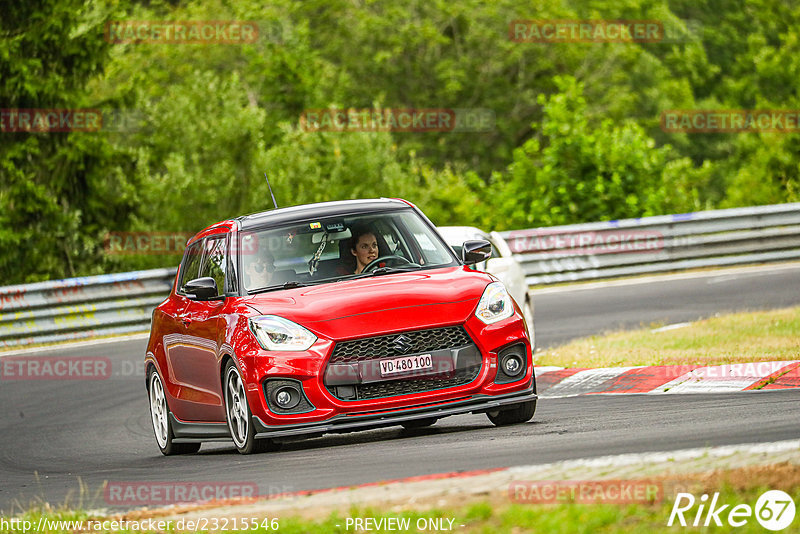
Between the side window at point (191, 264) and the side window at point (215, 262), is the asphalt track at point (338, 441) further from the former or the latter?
the side window at point (191, 264)

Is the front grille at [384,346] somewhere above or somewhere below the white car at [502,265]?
above

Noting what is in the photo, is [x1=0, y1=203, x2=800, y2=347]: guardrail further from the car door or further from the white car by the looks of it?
the car door

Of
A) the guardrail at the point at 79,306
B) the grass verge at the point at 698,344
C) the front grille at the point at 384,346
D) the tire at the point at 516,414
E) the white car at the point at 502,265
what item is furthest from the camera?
→ the guardrail at the point at 79,306

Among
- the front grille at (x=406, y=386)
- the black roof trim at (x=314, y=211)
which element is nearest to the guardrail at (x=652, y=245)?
the black roof trim at (x=314, y=211)

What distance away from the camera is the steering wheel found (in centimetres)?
966

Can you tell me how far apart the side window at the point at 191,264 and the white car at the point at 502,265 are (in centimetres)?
411

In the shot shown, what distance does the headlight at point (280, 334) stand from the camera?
8656 millimetres

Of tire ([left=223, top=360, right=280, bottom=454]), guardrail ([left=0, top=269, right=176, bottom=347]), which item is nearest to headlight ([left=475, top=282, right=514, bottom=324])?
tire ([left=223, top=360, right=280, bottom=454])

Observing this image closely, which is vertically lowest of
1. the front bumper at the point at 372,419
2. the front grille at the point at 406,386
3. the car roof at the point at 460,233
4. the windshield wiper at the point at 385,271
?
the front bumper at the point at 372,419

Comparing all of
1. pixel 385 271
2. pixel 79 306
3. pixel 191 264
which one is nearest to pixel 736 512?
pixel 385 271

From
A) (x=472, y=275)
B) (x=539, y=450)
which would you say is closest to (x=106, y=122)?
(x=472, y=275)

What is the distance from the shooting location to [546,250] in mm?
23672

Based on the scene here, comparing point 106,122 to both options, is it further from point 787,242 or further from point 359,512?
point 359,512

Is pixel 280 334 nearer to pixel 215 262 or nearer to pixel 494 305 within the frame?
pixel 494 305
